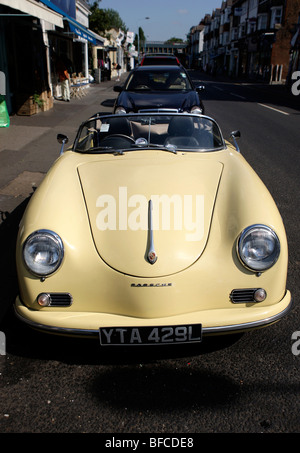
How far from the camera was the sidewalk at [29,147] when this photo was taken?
5.96 m

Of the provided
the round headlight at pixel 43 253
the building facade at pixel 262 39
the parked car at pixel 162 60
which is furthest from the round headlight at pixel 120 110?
the building facade at pixel 262 39

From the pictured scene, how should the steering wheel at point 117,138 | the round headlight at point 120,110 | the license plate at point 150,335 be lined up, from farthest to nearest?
the round headlight at point 120,110 < the steering wheel at point 117,138 < the license plate at point 150,335

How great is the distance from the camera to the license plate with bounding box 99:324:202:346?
2.24 metres

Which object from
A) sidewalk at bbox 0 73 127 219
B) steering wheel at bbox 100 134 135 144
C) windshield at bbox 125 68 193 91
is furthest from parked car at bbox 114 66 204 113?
steering wheel at bbox 100 134 135 144

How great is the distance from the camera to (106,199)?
2811mm

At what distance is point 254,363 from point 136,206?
1.28 metres

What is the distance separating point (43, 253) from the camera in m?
2.38

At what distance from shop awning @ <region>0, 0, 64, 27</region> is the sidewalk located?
2.72m

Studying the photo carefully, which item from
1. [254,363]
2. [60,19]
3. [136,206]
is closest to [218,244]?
[136,206]

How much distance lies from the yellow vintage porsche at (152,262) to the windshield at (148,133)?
80cm
